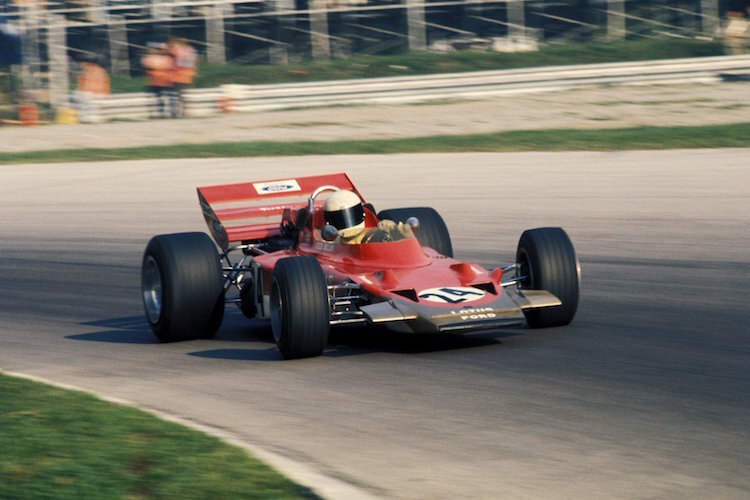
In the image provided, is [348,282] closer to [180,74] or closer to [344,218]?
[344,218]

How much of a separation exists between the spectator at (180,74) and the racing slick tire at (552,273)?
2042 cm

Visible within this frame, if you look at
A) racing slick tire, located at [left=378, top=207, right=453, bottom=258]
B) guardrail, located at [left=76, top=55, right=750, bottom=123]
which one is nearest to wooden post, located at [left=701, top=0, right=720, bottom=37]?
guardrail, located at [left=76, top=55, right=750, bottom=123]

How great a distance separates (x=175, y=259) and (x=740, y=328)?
419 cm

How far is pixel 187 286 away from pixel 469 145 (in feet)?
42.0

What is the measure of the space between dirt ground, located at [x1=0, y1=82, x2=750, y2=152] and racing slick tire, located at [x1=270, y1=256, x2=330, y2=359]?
1547 centimetres

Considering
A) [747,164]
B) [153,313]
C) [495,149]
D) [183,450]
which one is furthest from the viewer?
[495,149]

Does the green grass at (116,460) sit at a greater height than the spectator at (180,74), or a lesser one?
lesser

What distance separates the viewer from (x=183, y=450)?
6.19 meters

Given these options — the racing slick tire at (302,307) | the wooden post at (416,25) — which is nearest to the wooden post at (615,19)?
the wooden post at (416,25)

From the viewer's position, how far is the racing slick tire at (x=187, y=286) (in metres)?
9.52

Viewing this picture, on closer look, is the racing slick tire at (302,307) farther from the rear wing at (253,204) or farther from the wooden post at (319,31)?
the wooden post at (319,31)

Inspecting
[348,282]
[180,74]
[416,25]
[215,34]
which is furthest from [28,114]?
[348,282]

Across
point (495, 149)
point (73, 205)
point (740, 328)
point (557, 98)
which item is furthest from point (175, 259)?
point (557, 98)

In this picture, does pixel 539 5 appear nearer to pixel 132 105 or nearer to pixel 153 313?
pixel 132 105
